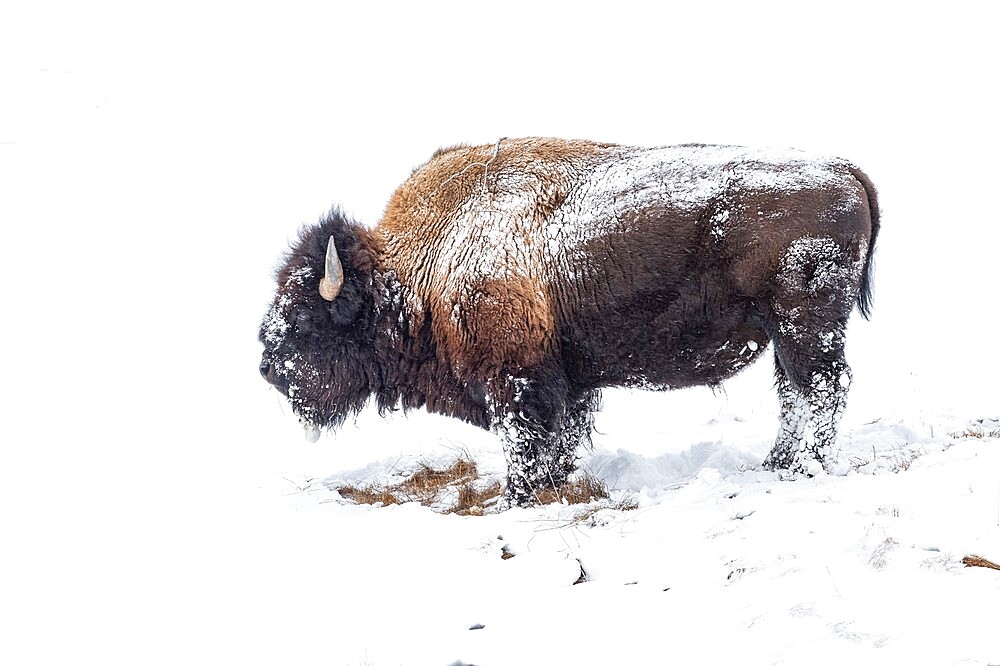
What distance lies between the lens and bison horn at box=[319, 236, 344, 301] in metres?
5.71

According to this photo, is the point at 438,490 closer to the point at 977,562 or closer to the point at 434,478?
the point at 434,478

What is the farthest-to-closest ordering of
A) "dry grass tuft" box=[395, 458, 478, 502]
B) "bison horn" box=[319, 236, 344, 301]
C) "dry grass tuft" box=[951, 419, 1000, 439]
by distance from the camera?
"dry grass tuft" box=[395, 458, 478, 502], "bison horn" box=[319, 236, 344, 301], "dry grass tuft" box=[951, 419, 1000, 439]

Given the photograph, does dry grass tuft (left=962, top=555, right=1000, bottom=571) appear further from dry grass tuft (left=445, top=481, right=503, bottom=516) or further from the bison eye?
the bison eye

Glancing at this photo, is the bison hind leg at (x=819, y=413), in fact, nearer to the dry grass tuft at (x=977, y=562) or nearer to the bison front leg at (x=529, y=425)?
the bison front leg at (x=529, y=425)

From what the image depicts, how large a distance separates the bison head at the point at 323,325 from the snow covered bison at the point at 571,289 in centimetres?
1

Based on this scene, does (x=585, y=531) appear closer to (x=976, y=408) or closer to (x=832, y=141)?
(x=976, y=408)

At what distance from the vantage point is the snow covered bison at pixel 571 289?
519 centimetres

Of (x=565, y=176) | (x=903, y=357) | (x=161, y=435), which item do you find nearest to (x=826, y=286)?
(x=565, y=176)

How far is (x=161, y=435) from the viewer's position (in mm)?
7395

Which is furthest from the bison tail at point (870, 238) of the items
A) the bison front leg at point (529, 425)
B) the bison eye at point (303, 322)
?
the bison eye at point (303, 322)

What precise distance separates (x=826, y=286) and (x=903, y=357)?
571 centimetres

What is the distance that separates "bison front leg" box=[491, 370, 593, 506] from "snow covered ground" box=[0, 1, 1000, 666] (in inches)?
18.2

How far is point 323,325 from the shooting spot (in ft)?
19.7

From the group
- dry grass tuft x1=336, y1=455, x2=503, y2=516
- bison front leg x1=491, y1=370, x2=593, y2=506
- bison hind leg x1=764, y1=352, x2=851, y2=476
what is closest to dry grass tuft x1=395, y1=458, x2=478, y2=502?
dry grass tuft x1=336, y1=455, x2=503, y2=516
